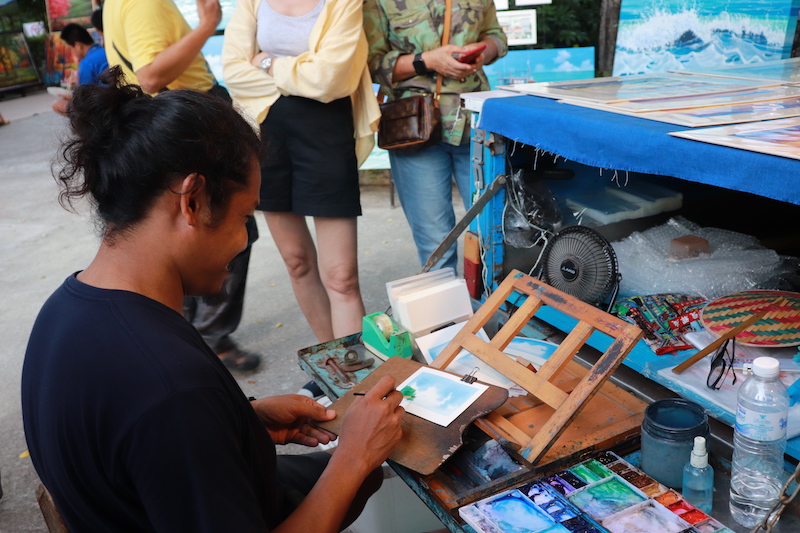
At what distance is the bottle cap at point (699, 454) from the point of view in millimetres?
1152

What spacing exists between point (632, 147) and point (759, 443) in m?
0.69

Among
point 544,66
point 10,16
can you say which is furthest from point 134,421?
point 10,16

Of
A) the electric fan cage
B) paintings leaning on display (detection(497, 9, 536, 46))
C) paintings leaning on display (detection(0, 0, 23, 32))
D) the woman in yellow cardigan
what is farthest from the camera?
paintings leaning on display (detection(0, 0, 23, 32))

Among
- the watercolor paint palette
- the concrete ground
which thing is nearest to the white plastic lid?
the watercolor paint palette

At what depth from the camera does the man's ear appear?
1.02 metres

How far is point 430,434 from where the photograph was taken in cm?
132

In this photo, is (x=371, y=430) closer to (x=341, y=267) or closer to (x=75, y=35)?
(x=341, y=267)

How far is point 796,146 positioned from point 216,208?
1.05m

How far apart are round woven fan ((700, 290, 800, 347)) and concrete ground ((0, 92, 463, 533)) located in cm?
149

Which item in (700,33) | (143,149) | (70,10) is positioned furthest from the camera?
(70,10)

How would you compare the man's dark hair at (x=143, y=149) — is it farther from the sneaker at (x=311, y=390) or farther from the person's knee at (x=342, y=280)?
the sneaker at (x=311, y=390)

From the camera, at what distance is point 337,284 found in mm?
2631

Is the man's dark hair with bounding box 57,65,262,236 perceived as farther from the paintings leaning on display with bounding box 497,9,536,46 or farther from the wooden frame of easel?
the paintings leaning on display with bounding box 497,9,536,46

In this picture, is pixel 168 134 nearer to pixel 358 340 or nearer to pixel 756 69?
pixel 358 340
